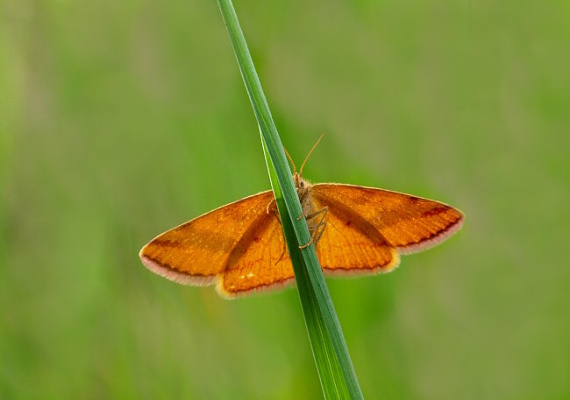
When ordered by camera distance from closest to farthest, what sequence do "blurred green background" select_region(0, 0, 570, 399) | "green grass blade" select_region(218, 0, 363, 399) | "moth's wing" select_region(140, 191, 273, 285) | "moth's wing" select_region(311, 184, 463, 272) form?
1. "green grass blade" select_region(218, 0, 363, 399)
2. "moth's wing" select_region(140, 191, 273, 285)
3. "moth's wing" select_region(311, 184, 463, 272)
4. "blurred green background" select_region(0, 0, 570, 399)

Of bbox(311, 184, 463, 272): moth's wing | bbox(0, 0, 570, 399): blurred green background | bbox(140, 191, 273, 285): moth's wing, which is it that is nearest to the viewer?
bbox(140, 191, 273, 285): moth's wing

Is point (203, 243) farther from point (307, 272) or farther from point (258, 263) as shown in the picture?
point (307, 272)

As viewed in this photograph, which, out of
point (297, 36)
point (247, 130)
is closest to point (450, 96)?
point (297, 36)

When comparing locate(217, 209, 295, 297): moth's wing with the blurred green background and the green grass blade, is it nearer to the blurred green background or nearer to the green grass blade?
the blurred green background

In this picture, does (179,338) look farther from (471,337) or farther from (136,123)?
(471,337)

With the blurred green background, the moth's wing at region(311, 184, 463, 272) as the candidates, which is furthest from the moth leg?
the blurred green background

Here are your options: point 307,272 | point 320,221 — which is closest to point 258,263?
point 320,221
